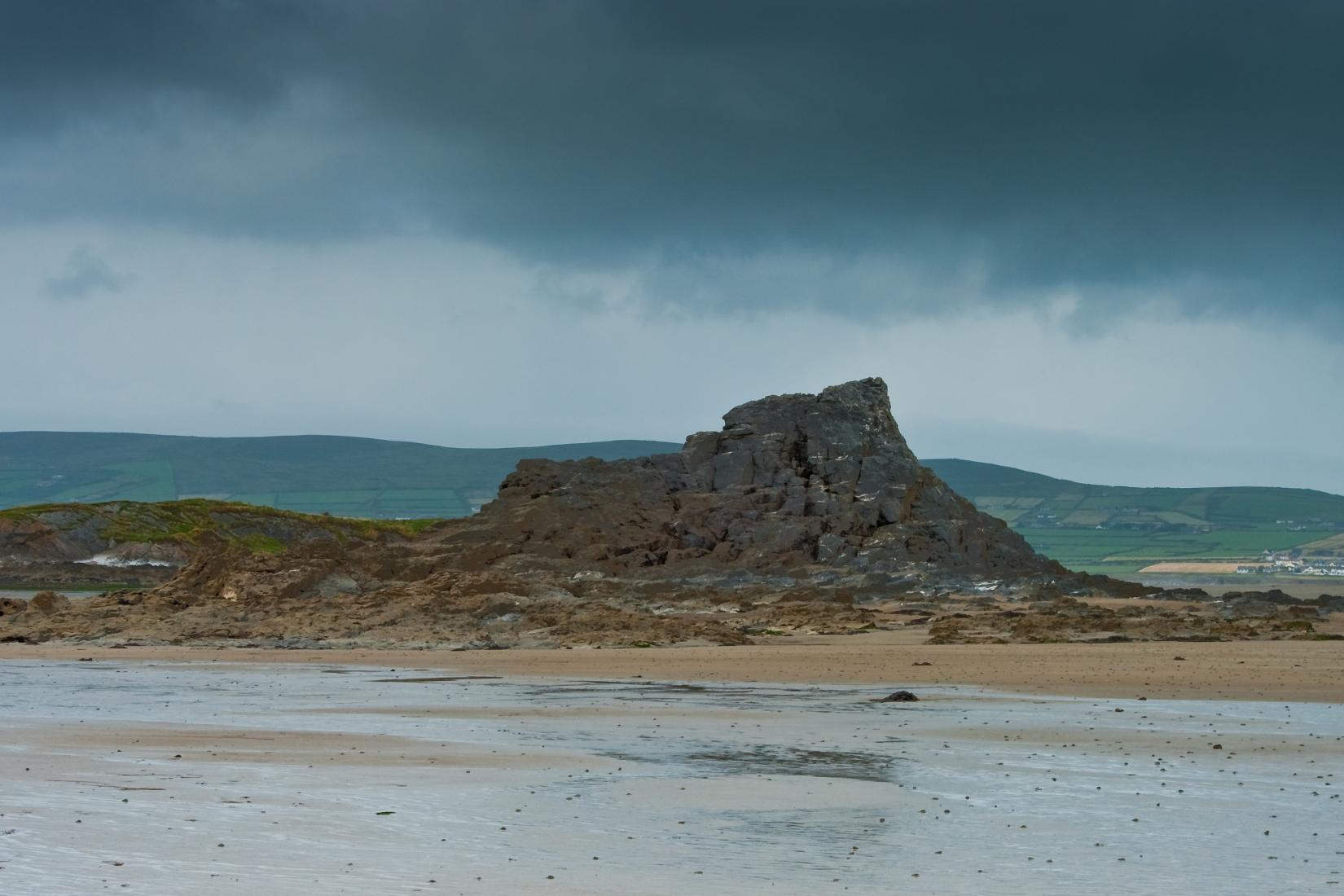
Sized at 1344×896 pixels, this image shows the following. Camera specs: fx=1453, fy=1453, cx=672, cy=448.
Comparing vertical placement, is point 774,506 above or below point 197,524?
above

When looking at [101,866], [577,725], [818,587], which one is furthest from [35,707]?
[818,587]

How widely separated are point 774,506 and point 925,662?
33919 millimetres

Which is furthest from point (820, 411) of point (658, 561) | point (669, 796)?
point (669, 796)

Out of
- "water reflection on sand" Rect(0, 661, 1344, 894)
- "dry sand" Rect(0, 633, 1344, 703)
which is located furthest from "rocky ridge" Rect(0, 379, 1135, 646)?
"water reflection on sand" Rect(0, 661, 1344, 894)

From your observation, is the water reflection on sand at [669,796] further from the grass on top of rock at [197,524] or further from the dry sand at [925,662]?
the grass on top of rock at [197,524]

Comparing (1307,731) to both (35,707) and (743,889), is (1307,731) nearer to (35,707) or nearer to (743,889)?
(743,889)

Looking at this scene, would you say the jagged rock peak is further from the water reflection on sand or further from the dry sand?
the water reflection on sand

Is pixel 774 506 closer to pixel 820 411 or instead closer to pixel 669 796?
pixel 820 411

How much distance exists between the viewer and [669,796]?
1331cm

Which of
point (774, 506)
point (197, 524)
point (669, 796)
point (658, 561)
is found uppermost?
point (774, 506)

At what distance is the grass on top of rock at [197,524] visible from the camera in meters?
88.6

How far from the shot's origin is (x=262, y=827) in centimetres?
1130

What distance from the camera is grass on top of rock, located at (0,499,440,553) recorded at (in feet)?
291

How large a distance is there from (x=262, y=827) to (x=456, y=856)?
6.20 feet
